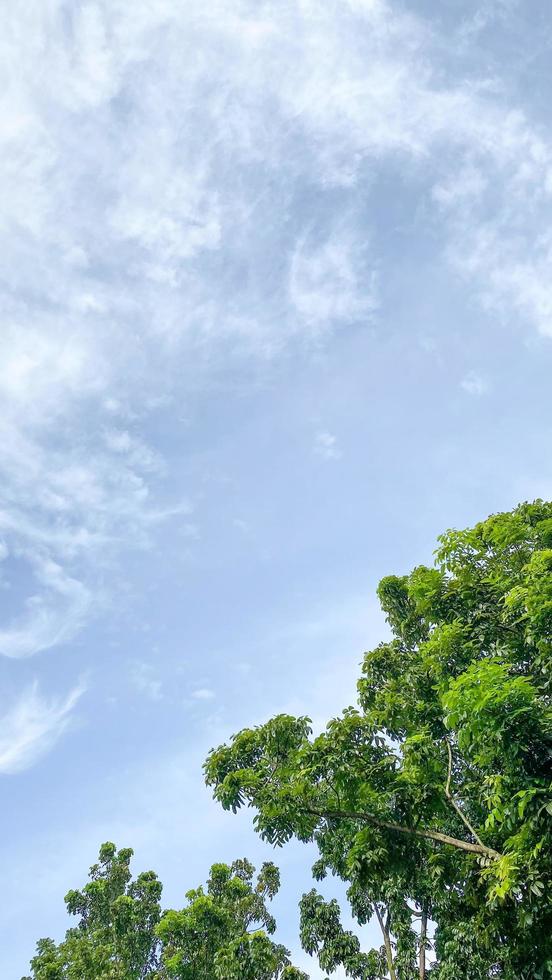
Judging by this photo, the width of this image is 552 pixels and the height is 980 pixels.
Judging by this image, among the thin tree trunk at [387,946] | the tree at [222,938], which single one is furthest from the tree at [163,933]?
the thin tree trunk at [387,946]

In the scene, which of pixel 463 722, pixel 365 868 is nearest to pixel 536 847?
pixel 463 722

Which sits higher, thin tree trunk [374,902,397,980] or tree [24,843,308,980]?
tree [24,843,308,980]

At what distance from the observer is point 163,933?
25.2 m

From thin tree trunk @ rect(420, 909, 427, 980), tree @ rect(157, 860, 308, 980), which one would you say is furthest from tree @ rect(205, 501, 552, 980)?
tree @ rect(157, 860, 308, 980)

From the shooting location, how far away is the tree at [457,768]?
34.8ft

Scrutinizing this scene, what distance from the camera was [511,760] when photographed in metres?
10.8

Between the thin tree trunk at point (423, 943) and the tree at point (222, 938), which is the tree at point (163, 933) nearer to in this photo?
the tree at point (222, 938)

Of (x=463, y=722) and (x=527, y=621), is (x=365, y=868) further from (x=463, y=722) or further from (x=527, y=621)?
(x=527, y=621)

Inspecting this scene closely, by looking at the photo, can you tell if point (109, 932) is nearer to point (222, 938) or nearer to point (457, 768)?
point (222, 938)

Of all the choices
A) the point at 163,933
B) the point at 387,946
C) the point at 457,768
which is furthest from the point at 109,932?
the point at 457,768

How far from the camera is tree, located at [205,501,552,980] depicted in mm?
10609

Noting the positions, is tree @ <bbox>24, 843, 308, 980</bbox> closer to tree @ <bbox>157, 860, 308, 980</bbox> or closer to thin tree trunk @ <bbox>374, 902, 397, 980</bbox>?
tree @ <bbox>157, 860, 308, 980</bbox>

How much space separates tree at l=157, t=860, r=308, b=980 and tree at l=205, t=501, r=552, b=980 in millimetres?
7186

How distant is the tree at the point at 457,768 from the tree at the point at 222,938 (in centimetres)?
719
